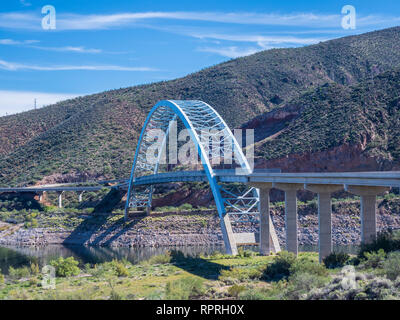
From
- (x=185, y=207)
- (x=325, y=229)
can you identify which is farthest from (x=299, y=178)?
(x=185, y=207)

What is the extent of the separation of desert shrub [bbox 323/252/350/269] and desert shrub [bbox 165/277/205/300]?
21.8 feet

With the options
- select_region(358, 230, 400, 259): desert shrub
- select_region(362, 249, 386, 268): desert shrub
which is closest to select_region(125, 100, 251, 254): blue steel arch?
select_region(358, 230, 400, 259): desert shrub

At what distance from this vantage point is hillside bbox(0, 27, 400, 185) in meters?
84.0

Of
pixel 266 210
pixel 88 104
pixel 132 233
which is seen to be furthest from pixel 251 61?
pixel 266 210

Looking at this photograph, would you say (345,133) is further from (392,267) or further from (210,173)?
(392,267)

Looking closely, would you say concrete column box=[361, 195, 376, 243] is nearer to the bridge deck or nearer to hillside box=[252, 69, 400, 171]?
the bridge deck

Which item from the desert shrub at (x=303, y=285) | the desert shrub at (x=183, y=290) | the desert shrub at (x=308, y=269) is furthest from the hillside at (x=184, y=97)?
the desert shrub at (x=303, y=285)

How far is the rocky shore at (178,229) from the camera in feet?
173

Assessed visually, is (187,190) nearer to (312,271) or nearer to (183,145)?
(183,145)

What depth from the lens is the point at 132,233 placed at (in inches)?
2365

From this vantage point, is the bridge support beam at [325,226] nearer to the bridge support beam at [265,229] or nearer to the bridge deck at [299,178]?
the bridge deck at [299,178]

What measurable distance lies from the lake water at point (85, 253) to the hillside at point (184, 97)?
67.7ft

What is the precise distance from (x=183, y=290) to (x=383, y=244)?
973cm

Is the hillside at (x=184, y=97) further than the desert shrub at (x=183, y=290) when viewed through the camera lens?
Yes
